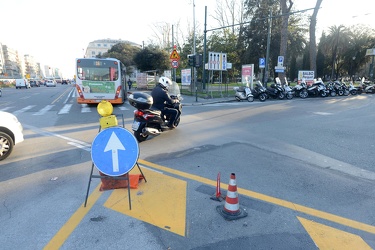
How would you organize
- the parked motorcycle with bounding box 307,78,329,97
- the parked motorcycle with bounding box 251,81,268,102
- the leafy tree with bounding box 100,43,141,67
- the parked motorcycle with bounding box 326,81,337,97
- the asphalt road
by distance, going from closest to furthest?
the asphalt road
the parked motorcycle with bounding box 251,81,268,102
the parked motorcycle with bounding box 307,78,329,97
the parked motorcycle with bounding box 326,81,337,97
the leafy tree with bounding box 100,43,141,67

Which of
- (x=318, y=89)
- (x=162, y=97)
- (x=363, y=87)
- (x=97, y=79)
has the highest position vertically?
(x=97, y=79)

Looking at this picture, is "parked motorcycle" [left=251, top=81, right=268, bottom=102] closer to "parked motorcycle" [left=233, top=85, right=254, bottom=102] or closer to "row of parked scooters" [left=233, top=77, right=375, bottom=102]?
"row of parked scooters" [left=233, top=77, right=375, bottom=102]

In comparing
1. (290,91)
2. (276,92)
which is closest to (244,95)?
(276,92)

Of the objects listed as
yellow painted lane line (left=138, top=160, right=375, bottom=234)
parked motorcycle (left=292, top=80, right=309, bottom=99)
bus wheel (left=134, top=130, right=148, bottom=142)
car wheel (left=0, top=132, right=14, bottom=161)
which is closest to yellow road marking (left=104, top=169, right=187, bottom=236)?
yellow painted lane line (left=138, top=160, right=375, bottom=234)

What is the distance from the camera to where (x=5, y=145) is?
4.87 metres

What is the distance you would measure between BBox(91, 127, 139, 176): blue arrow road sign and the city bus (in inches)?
427

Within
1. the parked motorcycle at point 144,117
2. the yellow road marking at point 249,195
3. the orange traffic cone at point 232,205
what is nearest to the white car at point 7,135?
the parked motorcycle at point 144,117

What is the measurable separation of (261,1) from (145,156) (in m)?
35.1

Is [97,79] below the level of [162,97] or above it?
above

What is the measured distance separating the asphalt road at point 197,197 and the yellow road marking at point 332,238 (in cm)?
1

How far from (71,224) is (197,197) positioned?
165 cm

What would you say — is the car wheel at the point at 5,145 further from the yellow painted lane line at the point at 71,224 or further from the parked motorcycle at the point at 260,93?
the parked motorcycle at the point at 260,93

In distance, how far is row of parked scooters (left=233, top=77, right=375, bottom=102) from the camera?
54.1 ft

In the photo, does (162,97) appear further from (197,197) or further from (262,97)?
(262,97)
